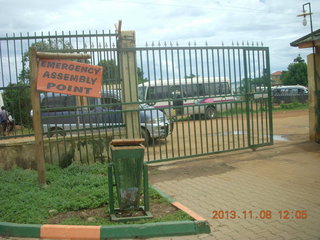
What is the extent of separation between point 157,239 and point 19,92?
447cm

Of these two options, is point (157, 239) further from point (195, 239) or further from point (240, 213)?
point (240, 213)

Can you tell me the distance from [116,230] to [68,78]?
2.82 metres

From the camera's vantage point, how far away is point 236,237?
12.9 ft

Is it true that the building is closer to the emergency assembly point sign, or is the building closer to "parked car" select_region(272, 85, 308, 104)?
the emergency assembly point sign

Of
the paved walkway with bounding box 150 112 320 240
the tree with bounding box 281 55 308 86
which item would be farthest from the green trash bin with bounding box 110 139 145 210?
the tree with bounding box 281 55 308 86

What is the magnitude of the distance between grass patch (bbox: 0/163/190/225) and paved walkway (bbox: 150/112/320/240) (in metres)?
0.59

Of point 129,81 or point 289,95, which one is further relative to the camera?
point 289,95

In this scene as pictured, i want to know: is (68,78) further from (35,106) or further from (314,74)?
(314,74)

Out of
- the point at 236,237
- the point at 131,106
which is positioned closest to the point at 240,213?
the point at 236,237
